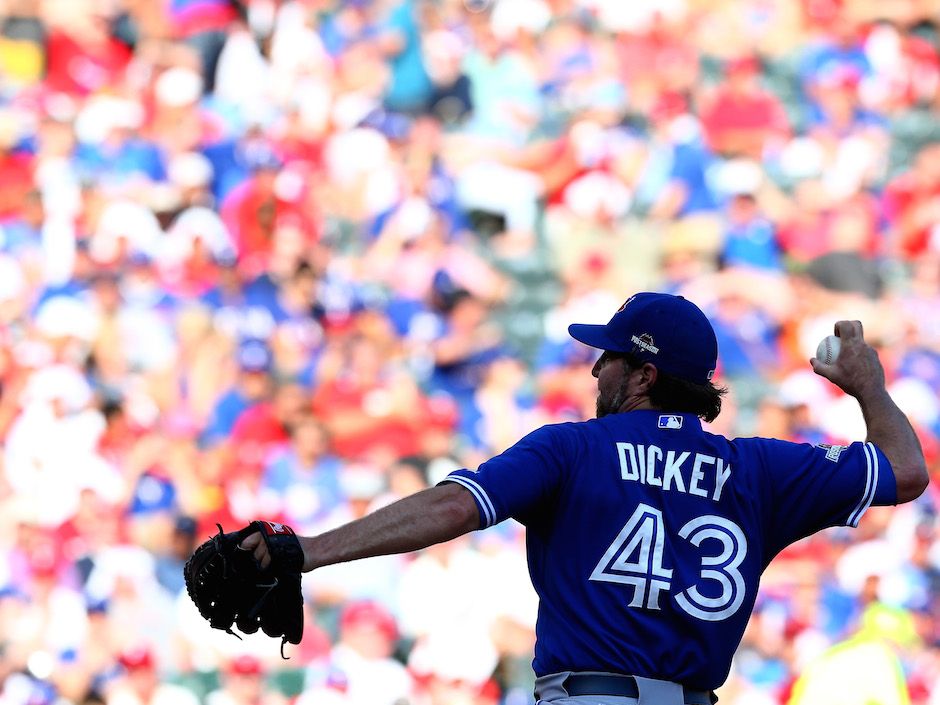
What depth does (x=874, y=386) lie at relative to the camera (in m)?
3.62

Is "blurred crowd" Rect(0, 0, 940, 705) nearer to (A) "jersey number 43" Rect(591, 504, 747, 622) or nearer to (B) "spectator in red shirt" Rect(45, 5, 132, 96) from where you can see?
(B) "spectator in red shirt" Rect(45, 5, 132, 96)

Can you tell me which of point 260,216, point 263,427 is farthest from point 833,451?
point 260,216

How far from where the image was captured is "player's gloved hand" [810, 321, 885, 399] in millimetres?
3629

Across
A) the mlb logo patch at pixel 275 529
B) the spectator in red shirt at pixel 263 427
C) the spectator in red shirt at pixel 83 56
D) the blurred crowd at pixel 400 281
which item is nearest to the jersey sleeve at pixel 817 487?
the mlb logo patch at pixel 275 529

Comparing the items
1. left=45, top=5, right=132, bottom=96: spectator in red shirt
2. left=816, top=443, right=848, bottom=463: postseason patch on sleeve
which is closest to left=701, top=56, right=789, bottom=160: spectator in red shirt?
left=45, top=5, right=132, bottom=96: spectator in red shirt

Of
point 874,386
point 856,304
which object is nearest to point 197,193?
point 856,304

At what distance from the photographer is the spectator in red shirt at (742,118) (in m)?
10.6

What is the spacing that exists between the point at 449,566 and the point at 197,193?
3.22 metres

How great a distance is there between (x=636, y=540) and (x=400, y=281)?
656 cm

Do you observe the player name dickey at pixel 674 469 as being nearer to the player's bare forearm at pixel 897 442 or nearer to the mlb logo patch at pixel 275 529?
the player's bare forearm at pixel 897 442

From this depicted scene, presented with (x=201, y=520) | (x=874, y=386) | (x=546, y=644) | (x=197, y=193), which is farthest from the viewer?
(x=197, y=193)

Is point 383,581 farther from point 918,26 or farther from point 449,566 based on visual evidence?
point 918,26

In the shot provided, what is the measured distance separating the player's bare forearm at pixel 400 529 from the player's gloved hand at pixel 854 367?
110 cm

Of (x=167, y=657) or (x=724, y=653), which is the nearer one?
(x=724, y=653)
